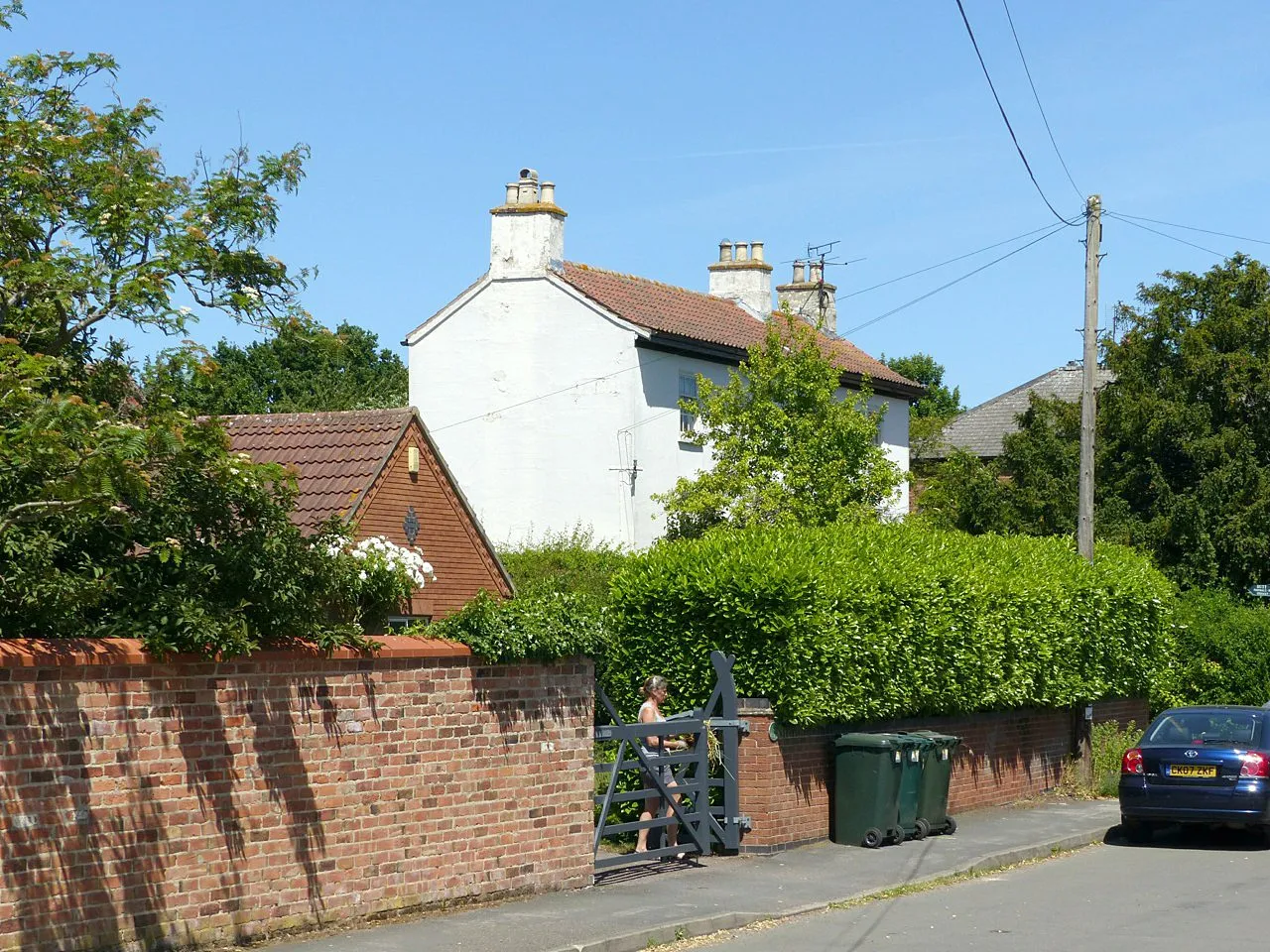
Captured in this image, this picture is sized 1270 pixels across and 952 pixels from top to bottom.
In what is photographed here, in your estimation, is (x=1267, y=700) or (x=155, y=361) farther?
(x=1267, y=700)

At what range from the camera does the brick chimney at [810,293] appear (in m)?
44.7

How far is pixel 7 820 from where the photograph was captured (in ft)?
28.2

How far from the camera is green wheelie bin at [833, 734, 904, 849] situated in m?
15.4

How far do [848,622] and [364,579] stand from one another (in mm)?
5506

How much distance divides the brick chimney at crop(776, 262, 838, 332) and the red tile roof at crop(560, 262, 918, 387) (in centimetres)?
239

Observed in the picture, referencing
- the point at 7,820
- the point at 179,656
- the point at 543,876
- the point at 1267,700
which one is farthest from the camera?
the point at 1267,700

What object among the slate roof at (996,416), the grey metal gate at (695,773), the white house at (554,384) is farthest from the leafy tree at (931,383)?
the grey metal gate at (695,773)

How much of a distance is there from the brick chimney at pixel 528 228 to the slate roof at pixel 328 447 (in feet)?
52.4

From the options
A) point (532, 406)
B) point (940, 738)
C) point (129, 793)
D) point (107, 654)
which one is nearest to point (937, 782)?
point (940, 738)

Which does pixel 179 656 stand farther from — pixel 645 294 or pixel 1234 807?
pixel 645 294

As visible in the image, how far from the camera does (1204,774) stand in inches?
639

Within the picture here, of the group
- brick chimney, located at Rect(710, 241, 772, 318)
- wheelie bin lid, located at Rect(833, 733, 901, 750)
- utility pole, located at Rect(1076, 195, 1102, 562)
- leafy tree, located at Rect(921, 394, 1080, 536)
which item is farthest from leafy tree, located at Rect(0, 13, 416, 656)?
brick chimney, located at Rect(710, 241, 772, 318)

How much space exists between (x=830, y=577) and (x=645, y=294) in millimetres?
22821

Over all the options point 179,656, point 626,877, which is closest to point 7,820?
point 179,656
